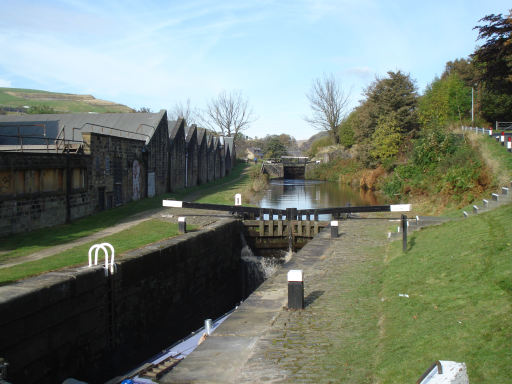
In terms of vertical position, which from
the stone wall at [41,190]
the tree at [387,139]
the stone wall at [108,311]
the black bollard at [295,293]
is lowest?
the stone wall at [108,311]

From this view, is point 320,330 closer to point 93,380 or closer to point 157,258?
point 93,380

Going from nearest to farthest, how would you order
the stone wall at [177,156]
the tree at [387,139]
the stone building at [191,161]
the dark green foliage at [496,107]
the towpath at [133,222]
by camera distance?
the towpath at [133,222], the stone wall at [177,156], the stone building at [191,161], the dark green foliage at [496,107], the tree at [387,139]

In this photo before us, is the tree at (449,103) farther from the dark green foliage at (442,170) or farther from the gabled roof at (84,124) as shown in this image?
the gabled roof at (84,124)

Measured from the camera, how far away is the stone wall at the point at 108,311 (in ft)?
25.0

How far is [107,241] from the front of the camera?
1296cm

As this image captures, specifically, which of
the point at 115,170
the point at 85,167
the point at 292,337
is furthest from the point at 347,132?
the point at 292,337

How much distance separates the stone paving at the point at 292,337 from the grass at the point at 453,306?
38 centimetres

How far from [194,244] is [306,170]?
55977 millimetres

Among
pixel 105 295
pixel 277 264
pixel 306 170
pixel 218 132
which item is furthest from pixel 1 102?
pixel 105 295

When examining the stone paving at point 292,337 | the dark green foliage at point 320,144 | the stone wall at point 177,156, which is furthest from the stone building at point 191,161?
the dark green foliage at point 320,144

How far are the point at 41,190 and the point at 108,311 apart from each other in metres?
6.50

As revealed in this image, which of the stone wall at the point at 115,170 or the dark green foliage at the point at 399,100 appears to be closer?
the stone wall at the point at 115,170

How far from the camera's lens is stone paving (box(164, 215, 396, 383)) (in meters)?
5.58

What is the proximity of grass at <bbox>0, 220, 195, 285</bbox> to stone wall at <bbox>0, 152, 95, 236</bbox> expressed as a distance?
2519mm
